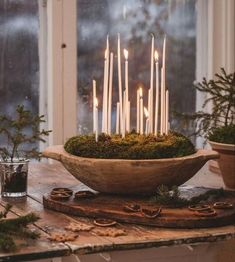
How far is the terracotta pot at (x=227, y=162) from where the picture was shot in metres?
1.60

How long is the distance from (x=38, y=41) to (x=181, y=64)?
27.4 inches

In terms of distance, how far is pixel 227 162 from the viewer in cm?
161

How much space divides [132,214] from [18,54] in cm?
150

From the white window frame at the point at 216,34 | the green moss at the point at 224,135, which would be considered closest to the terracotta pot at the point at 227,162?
the green moss at the point at 224,135

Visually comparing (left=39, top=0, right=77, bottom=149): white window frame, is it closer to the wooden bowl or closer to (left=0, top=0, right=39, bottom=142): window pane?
(left=0, top=0, right=39, bottom=142): window pane

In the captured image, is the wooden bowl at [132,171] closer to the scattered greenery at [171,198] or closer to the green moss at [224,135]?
the scattered greenery at [171,198]

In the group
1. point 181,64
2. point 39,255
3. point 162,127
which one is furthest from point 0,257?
point 181,64

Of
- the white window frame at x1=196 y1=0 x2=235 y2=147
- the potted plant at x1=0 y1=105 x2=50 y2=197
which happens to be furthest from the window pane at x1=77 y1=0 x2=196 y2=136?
the potted plant at x1=0 y1=105 x2=50 y2=197

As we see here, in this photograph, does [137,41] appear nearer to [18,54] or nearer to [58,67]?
[58,67]

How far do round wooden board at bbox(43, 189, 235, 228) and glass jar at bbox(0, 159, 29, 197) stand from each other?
4.8 inches

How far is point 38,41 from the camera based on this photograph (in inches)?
101

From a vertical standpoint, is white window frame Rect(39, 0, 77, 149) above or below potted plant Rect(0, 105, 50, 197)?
above

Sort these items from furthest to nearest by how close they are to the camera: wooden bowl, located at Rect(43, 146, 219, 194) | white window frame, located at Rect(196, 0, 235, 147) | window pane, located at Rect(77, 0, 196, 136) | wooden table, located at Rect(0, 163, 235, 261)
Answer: white window frame, located at Rect(196, 0, 235, 147), window pane, located at Rect(77, 0, 196, 136), wooden bowl, located at Rect(43, 146, 219, 194), wooden table, located at Rect(0, 163, 235, 261)

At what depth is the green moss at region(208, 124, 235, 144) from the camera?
1.65 m
